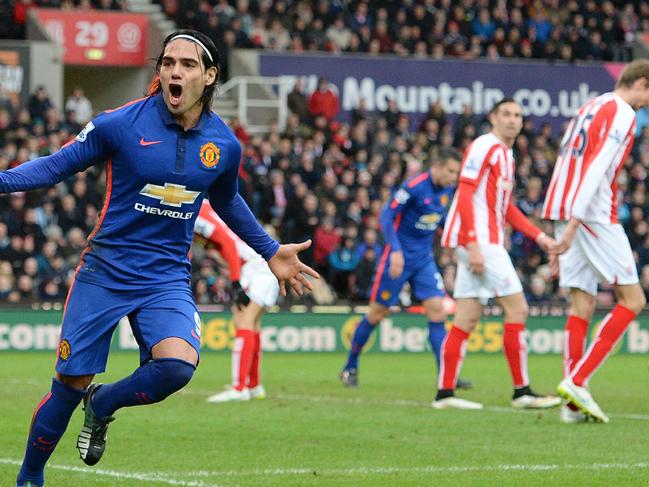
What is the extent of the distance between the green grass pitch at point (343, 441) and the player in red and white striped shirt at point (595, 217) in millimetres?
439

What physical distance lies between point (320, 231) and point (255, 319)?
10.7 meters

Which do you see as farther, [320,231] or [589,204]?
[320,231]

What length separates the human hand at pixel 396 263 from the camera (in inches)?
529

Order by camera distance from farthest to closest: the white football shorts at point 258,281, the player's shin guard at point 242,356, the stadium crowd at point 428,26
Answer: the stadium crowd at point 428,26, the white football shorts at point 258,281, the player's shin guard at point 242,356

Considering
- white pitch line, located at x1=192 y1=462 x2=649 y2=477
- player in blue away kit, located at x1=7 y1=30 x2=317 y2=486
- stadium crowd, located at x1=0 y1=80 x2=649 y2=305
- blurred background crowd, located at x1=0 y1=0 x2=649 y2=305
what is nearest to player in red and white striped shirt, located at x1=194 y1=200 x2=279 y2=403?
white pitch line, located at x1=192 y1=462 x2=649 y2=477

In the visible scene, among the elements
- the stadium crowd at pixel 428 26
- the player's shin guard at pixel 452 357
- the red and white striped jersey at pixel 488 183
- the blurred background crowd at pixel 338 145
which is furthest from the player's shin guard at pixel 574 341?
the stadium crowd at pixel 428 26

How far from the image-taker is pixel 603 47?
33.7 metres

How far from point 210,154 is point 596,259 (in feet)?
15.0

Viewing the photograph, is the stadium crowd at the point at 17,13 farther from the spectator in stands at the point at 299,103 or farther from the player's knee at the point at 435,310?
the player's knee at the point at 435,310

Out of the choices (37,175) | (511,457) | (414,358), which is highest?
(37,175)

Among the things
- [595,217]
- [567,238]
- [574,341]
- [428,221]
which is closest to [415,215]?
[428,221]

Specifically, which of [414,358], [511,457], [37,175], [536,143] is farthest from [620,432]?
[536,143]

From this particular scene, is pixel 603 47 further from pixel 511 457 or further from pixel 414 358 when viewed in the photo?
pixel 511 457

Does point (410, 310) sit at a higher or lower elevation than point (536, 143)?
lower
